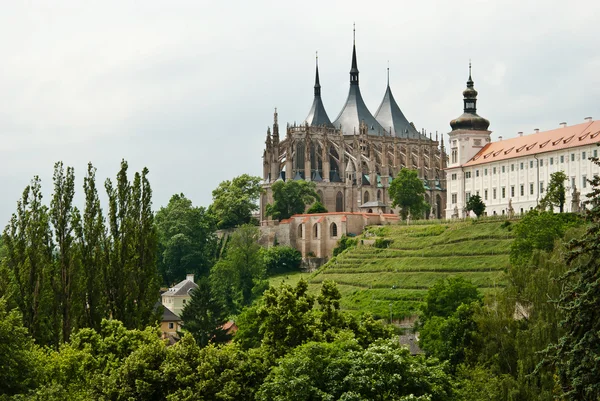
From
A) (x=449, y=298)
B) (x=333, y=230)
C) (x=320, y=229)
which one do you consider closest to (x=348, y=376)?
(x=449, y=298)

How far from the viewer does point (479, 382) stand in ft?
152

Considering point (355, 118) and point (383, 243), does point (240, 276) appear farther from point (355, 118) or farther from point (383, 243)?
point (355, 118)

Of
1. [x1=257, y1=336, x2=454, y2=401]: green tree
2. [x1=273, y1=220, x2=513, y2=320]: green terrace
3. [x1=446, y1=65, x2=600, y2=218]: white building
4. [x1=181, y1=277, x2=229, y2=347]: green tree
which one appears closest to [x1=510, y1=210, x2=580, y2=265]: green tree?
[x1=273, y1=220, x2=513, y2=320]: green terrace

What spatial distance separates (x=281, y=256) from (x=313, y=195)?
16.7 metres

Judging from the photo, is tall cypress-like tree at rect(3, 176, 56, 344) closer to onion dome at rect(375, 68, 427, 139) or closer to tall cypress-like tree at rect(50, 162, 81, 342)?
tall cypress-like tree at rect(50, 162, 81, 342)

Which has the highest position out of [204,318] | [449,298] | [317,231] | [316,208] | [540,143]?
[540,143]

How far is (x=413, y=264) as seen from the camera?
8700 centimetres

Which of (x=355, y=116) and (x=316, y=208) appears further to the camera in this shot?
(x=355, y=116)

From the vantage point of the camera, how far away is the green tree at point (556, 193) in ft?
279

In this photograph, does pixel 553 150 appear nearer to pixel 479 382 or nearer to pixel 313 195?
pixel 313 195

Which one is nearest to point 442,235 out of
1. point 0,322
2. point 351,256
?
point 351,256

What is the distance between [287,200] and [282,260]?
41.7 feet

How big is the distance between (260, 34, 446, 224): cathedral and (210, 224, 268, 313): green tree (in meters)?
19.2

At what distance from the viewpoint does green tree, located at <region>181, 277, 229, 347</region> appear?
66.2 m
